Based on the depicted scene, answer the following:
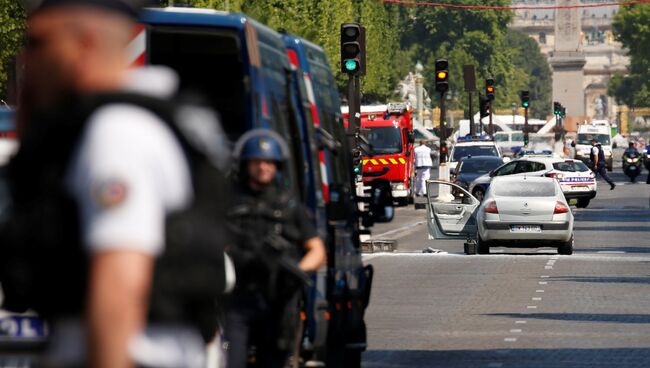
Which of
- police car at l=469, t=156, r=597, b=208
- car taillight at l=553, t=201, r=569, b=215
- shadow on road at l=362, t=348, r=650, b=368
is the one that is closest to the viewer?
shadow on road at l=362, t=348, r=650, b=368

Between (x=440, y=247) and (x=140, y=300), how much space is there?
31222 mm

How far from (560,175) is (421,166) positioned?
6951mm

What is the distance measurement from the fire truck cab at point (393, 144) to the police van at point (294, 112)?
38.9 meters

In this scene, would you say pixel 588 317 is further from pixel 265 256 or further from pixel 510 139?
pixel 510 139

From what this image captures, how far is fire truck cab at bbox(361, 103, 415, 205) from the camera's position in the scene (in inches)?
2062

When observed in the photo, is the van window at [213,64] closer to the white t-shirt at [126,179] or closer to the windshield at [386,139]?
the white t-shirt at [126,179]

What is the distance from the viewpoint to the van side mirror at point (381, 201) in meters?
12.0

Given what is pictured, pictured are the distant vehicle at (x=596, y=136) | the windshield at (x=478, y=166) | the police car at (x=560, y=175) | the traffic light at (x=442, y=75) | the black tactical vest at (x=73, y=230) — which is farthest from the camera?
the distant vehicle at (x=596, y=136)

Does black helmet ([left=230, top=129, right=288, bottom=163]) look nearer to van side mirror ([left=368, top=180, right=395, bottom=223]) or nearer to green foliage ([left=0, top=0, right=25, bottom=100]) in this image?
van side mirror ([left=368, top=180, right=395, bottom=223])

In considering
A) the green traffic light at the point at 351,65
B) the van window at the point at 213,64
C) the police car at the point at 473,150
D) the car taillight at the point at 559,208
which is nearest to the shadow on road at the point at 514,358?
the van window at the point at 213,64

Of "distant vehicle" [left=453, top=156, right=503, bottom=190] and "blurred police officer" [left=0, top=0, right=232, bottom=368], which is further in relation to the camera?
"distant vehicle" [left=453, top=156, right=503, bottom=190]

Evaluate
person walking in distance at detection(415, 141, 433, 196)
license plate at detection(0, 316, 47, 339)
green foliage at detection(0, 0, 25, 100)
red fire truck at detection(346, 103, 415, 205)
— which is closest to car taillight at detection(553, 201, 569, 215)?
green foliage at detection(0, 0, 25, 100)

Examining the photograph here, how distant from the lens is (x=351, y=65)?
31297 millimetres

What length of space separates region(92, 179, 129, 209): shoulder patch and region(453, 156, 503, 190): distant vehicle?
50.3m
